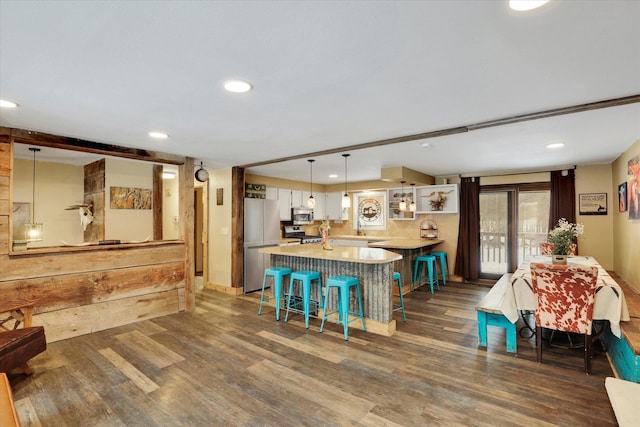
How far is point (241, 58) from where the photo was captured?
6.13 ft

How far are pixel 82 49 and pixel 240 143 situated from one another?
2270 millimetres

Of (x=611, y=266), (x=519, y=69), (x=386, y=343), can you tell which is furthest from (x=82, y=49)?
(x=611, y=266)

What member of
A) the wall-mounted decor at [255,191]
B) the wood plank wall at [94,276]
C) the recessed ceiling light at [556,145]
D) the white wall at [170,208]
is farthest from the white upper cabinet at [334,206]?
the recessed ceiling light at [556,145]

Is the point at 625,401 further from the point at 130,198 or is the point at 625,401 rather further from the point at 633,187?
the point at 130,198

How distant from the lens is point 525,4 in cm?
139

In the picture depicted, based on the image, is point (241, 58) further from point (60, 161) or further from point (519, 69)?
point (60, 161)

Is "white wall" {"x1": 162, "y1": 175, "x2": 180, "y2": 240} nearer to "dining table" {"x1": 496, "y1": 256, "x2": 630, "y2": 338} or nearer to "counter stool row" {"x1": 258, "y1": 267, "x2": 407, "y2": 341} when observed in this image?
"counter stool row" {"x1": 258, "y1": 267, "x2": 407, "y2": 341}

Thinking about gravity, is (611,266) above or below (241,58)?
below

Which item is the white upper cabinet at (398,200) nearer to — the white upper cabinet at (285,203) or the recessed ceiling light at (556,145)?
the white upper cabinet at (285,203)

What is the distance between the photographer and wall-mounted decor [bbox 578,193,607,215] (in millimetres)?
5445

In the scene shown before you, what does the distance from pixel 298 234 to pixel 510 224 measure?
4.52 m

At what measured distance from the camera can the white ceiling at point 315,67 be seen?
1.47m

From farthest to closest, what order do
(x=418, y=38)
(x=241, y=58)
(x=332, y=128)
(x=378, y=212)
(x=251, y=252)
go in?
(x=378, y=212), (x=251, y=252), (x=332, y=128), (x=241, y=58), (x=418, y=38)

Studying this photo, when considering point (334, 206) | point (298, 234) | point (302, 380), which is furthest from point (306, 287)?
point (334, 206)
